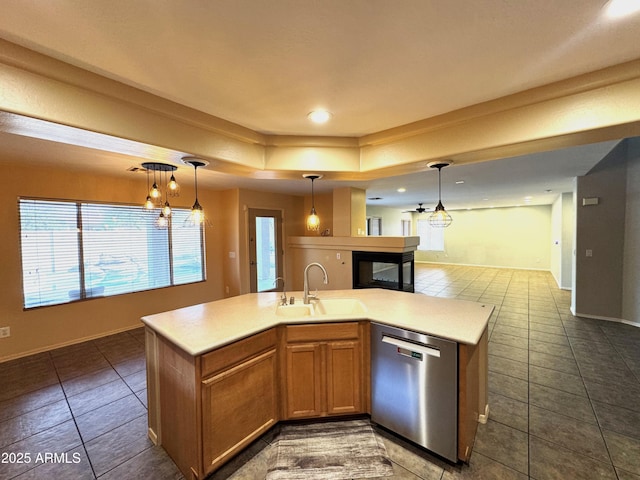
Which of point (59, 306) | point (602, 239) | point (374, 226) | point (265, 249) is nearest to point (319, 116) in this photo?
point (265, 249)

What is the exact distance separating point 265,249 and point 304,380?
3744 millimetres

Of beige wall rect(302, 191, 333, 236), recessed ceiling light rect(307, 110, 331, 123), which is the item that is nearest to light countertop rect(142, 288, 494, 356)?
recessed ceiling light rect(307, 110, 331, 123)

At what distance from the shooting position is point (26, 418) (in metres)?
2.21

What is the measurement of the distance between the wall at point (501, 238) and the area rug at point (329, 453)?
10.0m

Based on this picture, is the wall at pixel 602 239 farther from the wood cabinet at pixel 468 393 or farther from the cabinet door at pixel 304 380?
the cabinet door at pixel 304 380

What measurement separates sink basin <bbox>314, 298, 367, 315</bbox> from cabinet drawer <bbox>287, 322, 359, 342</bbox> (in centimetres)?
44

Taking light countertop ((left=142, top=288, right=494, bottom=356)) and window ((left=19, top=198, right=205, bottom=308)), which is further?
window ((left=19, top=198, right=205, bottom=308))

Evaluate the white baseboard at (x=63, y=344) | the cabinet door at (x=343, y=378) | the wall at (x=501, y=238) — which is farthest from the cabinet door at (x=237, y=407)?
the wall at (x=501, y=238)

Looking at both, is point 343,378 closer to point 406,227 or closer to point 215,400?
point 215,400

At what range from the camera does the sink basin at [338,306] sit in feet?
8.27

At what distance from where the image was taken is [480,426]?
2.10 metres

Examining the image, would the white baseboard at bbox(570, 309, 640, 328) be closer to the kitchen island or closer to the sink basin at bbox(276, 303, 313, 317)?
the kitchen island

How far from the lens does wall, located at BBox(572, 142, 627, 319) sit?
13.5ft

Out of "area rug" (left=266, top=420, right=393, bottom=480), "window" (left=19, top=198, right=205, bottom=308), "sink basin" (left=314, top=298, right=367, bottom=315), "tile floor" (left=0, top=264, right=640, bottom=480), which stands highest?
"window" (left=19, top=198, right=205, bottom=308)
